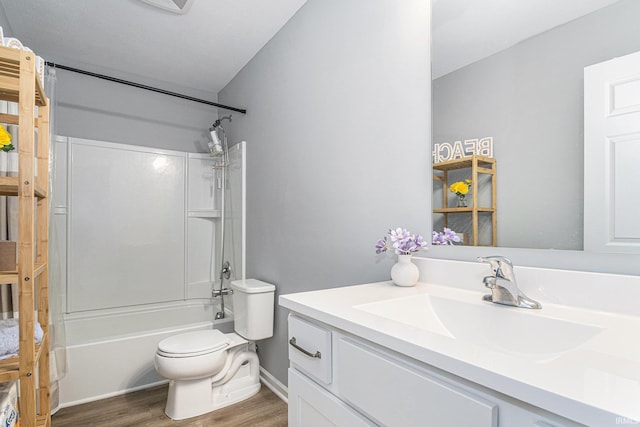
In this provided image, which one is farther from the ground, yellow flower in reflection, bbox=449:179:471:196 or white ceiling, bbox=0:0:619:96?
white ceiling, bbox=0:0:619:96

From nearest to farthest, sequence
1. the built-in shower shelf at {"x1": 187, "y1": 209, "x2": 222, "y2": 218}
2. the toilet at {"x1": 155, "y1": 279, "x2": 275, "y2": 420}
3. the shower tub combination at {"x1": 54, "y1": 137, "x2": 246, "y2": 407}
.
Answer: the toilet at {"x1": 155, "y1": 279, "x2": 275, "y2": 420}
the shower tub combination at {"x1": 54, "y1": 137, "x2": 246, "y2": 407}
the built-in shower shelf at {"x1": 187, "y1": 209, "x2": 222, "y2": 218}

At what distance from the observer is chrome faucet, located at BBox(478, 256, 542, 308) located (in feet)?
3.01

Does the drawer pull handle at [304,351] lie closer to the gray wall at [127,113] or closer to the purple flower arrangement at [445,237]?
the purple flower arrangement at [445,237]

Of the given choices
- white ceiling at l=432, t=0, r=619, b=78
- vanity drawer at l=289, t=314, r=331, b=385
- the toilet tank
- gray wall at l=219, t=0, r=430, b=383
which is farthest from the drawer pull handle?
the toilet tank

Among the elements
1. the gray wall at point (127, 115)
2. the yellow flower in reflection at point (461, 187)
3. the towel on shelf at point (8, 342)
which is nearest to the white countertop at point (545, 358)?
the yellow flower in reflection at point (461, 187)

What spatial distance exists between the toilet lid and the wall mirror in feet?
4.85

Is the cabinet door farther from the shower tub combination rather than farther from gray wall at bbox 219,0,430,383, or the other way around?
the shower tub combination

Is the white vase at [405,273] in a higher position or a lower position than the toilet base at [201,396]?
higher

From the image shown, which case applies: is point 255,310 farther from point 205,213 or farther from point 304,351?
point 205,213

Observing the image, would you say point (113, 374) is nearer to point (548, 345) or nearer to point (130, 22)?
point (130, 22)

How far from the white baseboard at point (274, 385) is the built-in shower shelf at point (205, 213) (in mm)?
1491

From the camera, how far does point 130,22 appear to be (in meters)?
2.20

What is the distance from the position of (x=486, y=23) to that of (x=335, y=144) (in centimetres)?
84

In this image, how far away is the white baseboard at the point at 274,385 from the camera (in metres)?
2.17
